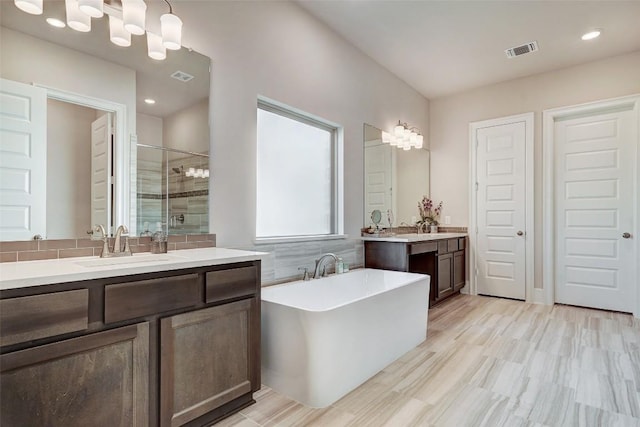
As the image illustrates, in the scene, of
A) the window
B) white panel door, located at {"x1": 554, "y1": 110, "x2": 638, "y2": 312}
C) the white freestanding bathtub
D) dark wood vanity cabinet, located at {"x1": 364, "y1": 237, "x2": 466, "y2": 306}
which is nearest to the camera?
the white freestanding bathtub

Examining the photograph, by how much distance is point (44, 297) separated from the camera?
1159 mm

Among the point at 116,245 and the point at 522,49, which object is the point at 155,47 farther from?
the point at 522,49

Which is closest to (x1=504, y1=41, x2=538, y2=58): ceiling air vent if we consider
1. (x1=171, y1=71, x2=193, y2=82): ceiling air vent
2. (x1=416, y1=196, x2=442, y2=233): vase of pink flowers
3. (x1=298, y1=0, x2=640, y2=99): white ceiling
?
(x1=298, y1=0, x2=640, y2=99): white ceiling

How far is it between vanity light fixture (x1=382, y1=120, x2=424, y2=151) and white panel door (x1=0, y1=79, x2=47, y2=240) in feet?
10.8

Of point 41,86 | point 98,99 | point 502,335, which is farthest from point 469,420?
point 41,86

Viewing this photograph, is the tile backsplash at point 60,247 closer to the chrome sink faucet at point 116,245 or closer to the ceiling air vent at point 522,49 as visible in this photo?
the chrome sink faucet at point 116,245

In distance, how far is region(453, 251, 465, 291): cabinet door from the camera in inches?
172

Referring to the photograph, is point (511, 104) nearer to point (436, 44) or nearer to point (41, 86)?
point (436, 44)

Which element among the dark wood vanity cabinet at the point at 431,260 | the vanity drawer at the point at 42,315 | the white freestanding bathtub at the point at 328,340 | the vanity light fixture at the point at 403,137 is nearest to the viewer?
the vanity drawer at the point at 42,315

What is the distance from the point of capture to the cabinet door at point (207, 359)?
1507 millimetres

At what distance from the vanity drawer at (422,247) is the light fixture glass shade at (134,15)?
2870mm

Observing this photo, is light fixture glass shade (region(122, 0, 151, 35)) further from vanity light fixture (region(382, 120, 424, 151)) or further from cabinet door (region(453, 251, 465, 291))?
cabinet door (region(453, 251, 465, 291))

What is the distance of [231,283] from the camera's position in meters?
1.77

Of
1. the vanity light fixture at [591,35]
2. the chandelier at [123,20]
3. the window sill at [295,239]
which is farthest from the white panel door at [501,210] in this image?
the chandelier at [123,20]
